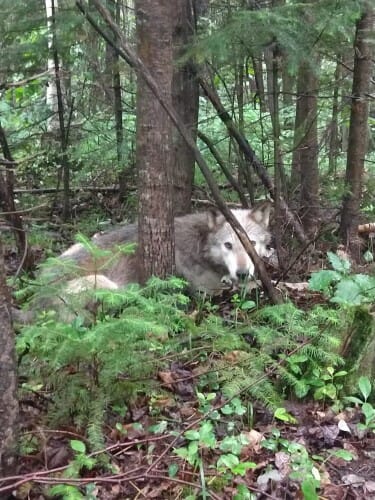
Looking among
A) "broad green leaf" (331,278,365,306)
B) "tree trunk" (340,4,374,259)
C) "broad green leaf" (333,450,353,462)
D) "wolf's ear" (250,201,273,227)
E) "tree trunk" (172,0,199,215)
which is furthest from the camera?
"tree trunk" (172,0,199,215)

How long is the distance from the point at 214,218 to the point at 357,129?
2083 mm

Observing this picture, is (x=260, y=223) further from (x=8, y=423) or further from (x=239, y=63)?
(x=8, y=423)

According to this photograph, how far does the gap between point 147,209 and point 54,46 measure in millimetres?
4274

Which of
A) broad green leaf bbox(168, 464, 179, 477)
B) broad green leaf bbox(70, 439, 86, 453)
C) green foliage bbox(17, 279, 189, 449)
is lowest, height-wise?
broad green leaf bbox(168, 464, 179, 477)

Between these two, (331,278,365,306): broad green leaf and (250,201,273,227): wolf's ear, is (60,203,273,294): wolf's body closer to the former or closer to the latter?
(250,201,273,227): wolf's ear

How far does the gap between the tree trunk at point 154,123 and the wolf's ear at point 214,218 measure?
1587 millimetres

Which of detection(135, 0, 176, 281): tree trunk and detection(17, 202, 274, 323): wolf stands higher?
detection(135, 0, 176, 281): tree trunk

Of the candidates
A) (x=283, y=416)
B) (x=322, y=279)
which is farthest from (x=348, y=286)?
(x=283, y=416)

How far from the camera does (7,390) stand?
297cm

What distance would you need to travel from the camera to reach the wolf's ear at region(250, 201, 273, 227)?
6.80 meters

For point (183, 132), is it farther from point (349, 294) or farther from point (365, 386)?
point (365, 386)

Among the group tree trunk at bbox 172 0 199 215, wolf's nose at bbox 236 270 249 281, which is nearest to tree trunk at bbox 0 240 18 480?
wolf's nose at bbox 236 270 249 281

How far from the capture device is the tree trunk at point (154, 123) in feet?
16.6

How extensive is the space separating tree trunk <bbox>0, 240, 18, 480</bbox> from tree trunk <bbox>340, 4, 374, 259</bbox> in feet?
16.9
